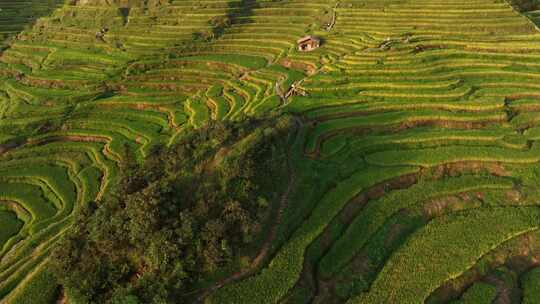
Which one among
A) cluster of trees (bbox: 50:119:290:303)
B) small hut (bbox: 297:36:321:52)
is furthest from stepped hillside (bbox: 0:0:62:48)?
cluster of trees (bbox: 50:119:290:303)

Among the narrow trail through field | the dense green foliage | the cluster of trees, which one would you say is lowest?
the dense green foliage

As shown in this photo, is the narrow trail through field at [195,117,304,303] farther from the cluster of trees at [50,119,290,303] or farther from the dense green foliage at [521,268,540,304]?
the dense green foliage at [521,268,540,304]

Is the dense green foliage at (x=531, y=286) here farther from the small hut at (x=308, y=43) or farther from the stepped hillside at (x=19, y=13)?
the stepped hillside at (x=19, y=13)

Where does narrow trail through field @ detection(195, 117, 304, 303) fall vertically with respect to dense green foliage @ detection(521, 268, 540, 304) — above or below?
above

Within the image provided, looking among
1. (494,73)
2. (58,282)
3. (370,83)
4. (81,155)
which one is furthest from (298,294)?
(494,73)

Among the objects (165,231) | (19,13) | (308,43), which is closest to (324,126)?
(165,231)

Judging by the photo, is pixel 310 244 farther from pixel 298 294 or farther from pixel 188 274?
pixel 188 274

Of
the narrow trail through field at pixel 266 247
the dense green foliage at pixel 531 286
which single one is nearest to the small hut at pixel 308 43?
the narrow trail through field at pixel 266 247
